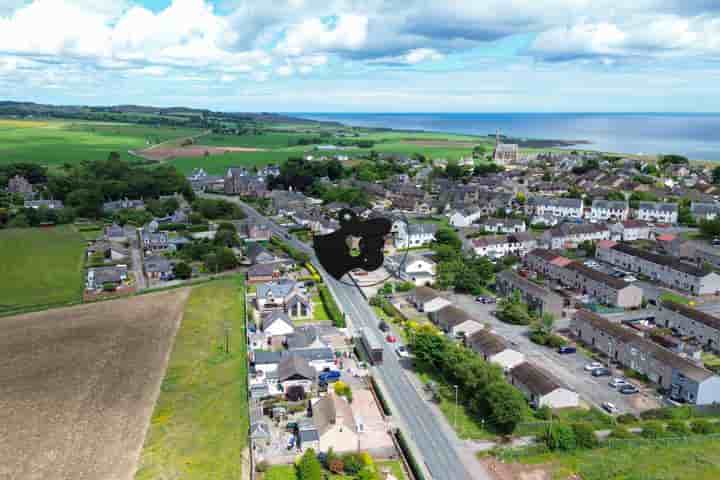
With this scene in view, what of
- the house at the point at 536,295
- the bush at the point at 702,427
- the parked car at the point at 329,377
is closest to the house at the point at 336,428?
the parked car at the point at 329,377

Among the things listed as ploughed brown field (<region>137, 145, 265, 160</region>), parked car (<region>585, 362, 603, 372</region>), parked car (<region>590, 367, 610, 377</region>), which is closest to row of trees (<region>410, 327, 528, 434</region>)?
parked car (<region>590, 367, 610, 377</region>)

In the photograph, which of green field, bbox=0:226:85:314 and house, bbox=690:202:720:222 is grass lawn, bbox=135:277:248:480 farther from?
house, bbox=690:202:720:222

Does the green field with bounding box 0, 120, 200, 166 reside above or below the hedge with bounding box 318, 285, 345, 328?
above

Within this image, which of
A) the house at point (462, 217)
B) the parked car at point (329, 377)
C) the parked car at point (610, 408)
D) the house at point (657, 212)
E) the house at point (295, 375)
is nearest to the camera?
the parked car at point (610, 408)

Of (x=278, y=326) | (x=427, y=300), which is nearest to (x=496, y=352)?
(x=427, y=300)

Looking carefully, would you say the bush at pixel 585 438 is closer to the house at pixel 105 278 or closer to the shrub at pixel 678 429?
the shrub at pixel 678 429

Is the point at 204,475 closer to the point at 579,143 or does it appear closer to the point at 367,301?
the point at 367,301
